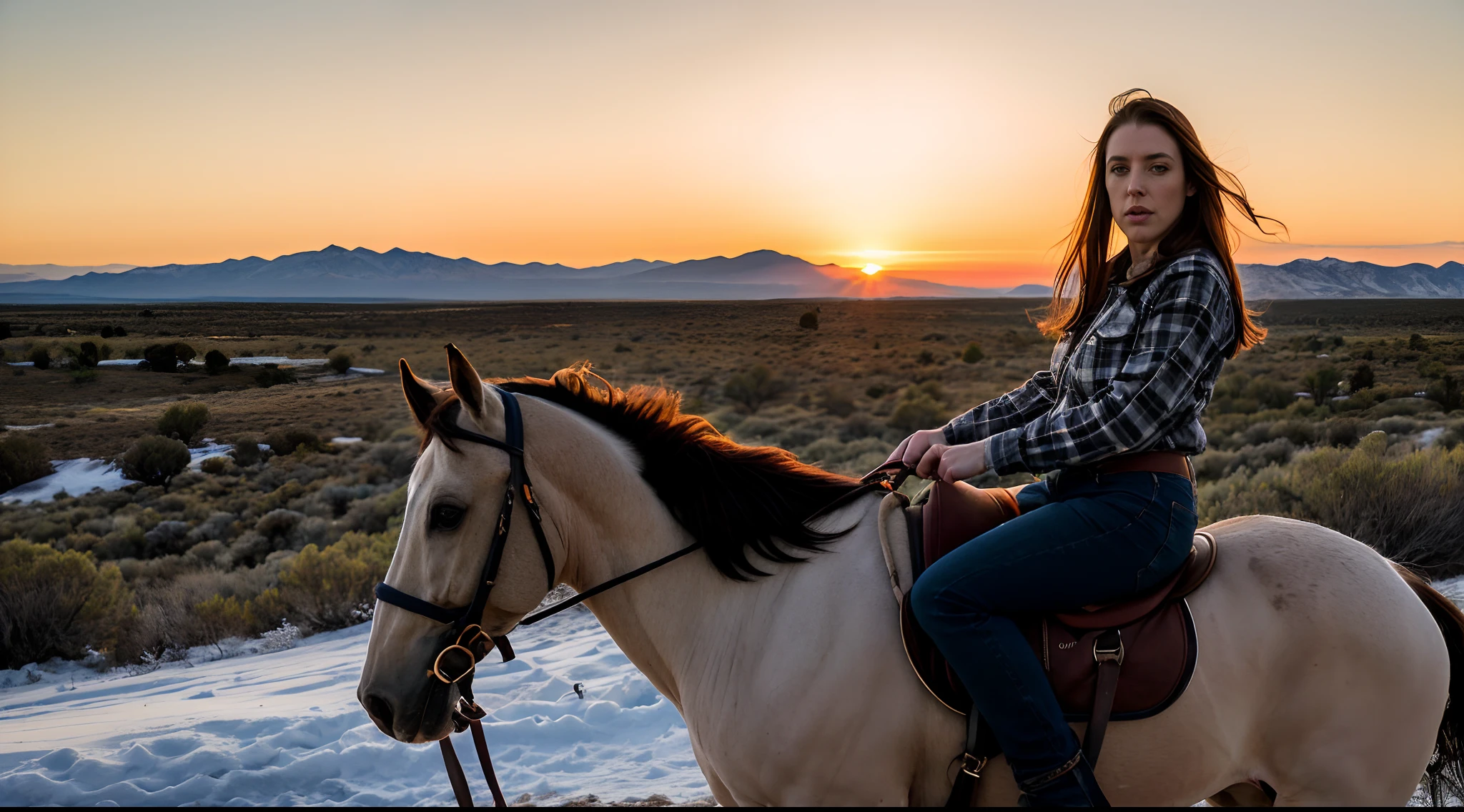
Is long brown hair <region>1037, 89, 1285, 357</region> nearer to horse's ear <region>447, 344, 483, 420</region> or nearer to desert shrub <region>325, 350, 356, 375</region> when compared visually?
horse's ear <region>447, 344, 483, 420</region>

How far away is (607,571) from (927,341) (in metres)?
52.2

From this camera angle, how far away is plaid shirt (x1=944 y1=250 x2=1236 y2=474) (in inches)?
84.4

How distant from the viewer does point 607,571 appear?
8.52 feet

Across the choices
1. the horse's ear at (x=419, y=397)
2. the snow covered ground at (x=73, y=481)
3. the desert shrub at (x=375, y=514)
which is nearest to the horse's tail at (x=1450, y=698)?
the horse's ear at (x=419, y=397)

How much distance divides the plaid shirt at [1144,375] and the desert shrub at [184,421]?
20.9m

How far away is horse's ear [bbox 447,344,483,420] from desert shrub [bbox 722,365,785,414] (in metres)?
23.3

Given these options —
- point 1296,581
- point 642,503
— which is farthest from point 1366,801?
point 642,503

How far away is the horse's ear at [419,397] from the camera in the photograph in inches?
94.9

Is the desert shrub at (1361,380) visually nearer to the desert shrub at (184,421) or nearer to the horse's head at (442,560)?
the horse's head at (442,560)

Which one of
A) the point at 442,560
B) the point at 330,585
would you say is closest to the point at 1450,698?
the point at 442,560

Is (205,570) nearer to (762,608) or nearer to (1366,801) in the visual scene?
(762,608)

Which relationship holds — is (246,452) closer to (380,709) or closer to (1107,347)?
(380,709)

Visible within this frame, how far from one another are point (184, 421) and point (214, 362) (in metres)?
4.71

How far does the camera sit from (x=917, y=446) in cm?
283
